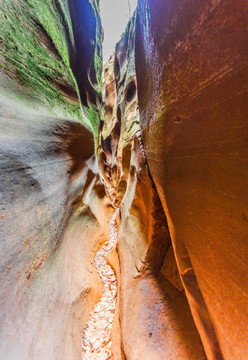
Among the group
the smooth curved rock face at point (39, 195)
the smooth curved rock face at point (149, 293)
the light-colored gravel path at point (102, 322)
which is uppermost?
the smooth curved rock face at point (39, 195)

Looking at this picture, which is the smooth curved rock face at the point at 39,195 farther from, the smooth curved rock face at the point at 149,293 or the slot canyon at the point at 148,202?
the smooth curved rock face at the point at 149,293

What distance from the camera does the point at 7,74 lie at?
192cm

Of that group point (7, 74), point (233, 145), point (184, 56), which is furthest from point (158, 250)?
point (7, 74)

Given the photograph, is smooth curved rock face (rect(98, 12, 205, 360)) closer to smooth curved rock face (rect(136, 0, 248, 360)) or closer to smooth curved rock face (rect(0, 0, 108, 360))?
smooth curved rock face (rect(136, 0, 248, 360))

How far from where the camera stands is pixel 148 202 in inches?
124

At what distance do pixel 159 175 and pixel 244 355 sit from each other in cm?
197

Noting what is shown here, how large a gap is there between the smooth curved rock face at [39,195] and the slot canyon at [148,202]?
2cm

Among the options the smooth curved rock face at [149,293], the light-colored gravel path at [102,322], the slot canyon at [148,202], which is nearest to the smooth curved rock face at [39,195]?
→ the slot canyon at [148,202]

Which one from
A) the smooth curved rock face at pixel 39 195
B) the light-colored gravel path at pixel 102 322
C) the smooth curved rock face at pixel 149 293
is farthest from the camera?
the light-colored gravel path at pixel 102 322

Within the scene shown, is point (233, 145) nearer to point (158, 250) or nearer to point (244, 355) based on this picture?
point (244, 355)

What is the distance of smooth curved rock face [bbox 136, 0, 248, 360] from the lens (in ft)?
3.40

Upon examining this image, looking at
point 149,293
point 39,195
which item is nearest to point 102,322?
point 149,293

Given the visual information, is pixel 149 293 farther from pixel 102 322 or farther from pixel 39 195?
pixel 39 195

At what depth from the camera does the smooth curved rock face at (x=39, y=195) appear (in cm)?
157
